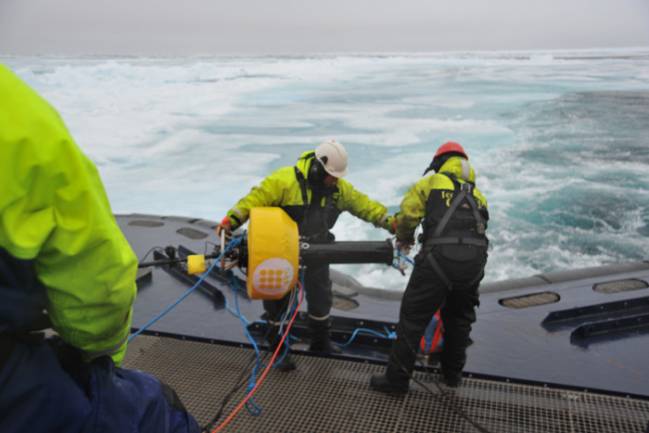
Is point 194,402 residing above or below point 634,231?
above

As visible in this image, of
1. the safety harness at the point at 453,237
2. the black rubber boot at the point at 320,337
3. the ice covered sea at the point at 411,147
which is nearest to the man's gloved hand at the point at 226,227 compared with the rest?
the black rubber boot at the point at 320,337

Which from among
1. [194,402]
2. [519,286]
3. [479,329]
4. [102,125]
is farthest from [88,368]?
[102,125]

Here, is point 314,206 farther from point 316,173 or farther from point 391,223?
point 391,223

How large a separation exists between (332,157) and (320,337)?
106cm

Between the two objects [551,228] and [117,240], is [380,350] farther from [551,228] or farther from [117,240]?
[551,228]

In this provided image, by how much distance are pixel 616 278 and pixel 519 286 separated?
81cm

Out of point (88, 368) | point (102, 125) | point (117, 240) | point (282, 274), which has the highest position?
point (117, 240)

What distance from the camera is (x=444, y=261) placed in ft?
7.33

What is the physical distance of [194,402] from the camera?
2363mm

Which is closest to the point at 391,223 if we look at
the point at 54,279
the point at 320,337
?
the point at 320,337

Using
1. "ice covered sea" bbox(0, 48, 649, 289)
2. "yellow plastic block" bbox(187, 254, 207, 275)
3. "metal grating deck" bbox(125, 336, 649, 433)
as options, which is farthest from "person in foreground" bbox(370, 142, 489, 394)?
"ice covered sea" bbox(0, 48, 649, 289)

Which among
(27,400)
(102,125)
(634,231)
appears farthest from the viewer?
(102,125)

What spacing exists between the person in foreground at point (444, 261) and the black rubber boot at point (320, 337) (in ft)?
1.57

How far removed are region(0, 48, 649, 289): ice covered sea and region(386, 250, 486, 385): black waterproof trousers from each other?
130 inches
